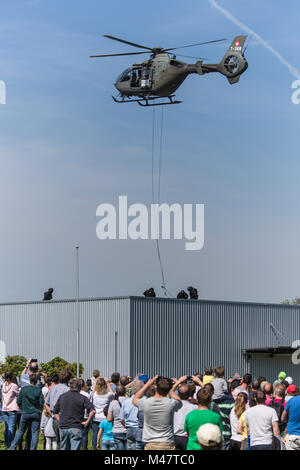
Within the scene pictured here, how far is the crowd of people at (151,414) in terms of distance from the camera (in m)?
12.6

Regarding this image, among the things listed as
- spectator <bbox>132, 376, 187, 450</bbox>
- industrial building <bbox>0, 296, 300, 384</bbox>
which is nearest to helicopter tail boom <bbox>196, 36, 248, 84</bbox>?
industrial building <bbox>0, 296, 300, 384</bbox>

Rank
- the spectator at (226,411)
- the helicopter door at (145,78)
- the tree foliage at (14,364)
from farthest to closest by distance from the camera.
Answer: the tree foliage at (14,364) < the helicopter door at (145,78) < the spectator at (226,411)

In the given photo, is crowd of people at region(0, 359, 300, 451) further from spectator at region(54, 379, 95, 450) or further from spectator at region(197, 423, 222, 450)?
spectator at region(197, 423, 222, 450)

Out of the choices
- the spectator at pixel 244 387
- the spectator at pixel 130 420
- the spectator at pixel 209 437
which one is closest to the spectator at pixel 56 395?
the spectator at pixel 130 420

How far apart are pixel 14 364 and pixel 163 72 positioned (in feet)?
60.8

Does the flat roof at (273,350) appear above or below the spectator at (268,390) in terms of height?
above

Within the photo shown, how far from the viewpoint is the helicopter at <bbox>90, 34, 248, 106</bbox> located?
111 ft

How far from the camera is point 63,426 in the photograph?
15.2 metres

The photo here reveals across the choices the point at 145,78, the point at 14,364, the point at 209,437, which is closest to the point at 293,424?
the point at 209,437

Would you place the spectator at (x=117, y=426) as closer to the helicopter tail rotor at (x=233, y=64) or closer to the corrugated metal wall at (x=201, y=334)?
the helicopter tail rotor at (x=233, y=64)

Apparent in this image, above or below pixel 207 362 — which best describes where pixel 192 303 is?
above

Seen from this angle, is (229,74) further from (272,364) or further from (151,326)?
(272,364)
